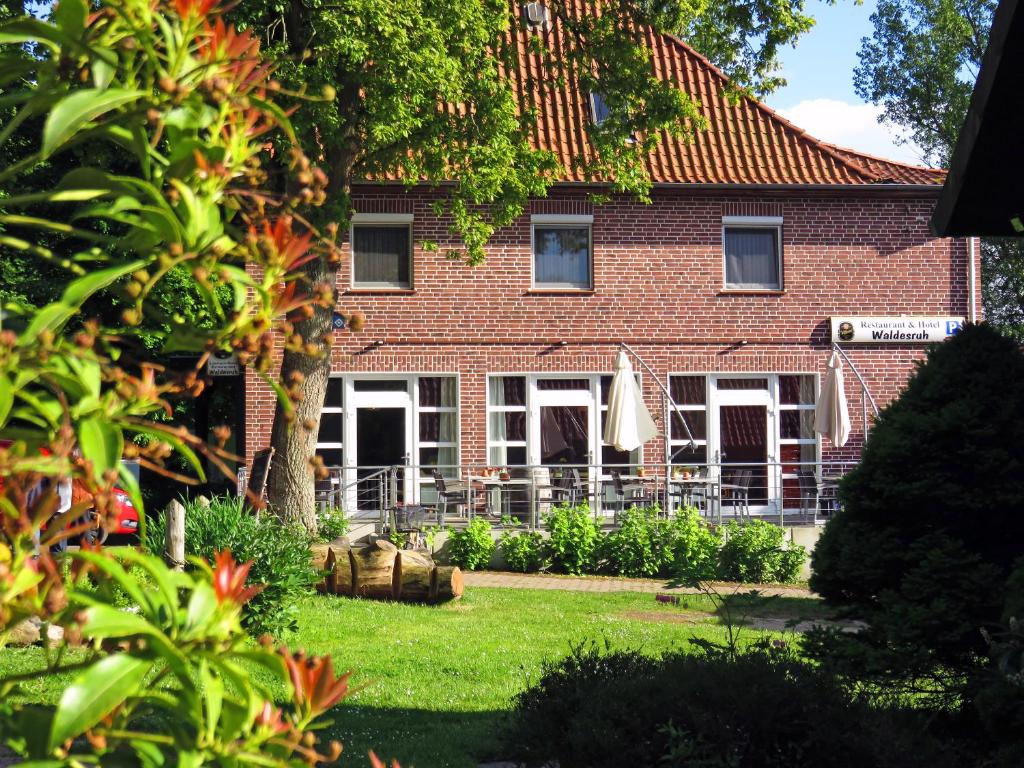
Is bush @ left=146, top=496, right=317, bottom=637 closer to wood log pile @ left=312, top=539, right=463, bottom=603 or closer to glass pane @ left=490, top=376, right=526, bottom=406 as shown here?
wood log pile @ left=312, top=539, right=463, bottom=603

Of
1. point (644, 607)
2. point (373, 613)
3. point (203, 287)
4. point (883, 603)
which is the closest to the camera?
point (203, 287)

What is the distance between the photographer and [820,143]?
2416cm

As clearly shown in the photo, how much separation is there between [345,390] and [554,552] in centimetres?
667

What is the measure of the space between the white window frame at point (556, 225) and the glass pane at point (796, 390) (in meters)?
4.04

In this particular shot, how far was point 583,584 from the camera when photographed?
16.0 meters

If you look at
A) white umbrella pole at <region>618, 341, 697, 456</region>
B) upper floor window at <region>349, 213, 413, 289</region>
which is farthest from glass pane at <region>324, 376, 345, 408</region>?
white umbrella pole at <region>618, 341, 697, 456</region>

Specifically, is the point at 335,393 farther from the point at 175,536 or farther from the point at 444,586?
the point at 175,536

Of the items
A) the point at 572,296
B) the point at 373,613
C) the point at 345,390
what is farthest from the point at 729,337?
the point at 373,613

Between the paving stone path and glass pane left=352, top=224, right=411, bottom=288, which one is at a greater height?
glass pane left=352, top=224, right=411, bottom=288

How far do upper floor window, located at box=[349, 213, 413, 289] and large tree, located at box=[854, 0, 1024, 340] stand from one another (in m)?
25.6

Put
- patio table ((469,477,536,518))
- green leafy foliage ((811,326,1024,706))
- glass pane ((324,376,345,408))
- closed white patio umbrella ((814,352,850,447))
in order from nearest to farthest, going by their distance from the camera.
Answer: green leafy foliage ((811,326,1024,706)), patio table ((469,477,536,518)), closed white patio umbrella ((814,352,850,447)), glass pane ((324,376,345,408))

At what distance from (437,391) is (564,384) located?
7.60 feet

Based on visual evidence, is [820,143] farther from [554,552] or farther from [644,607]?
[644,607]

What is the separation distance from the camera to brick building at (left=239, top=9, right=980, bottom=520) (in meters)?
22.5
